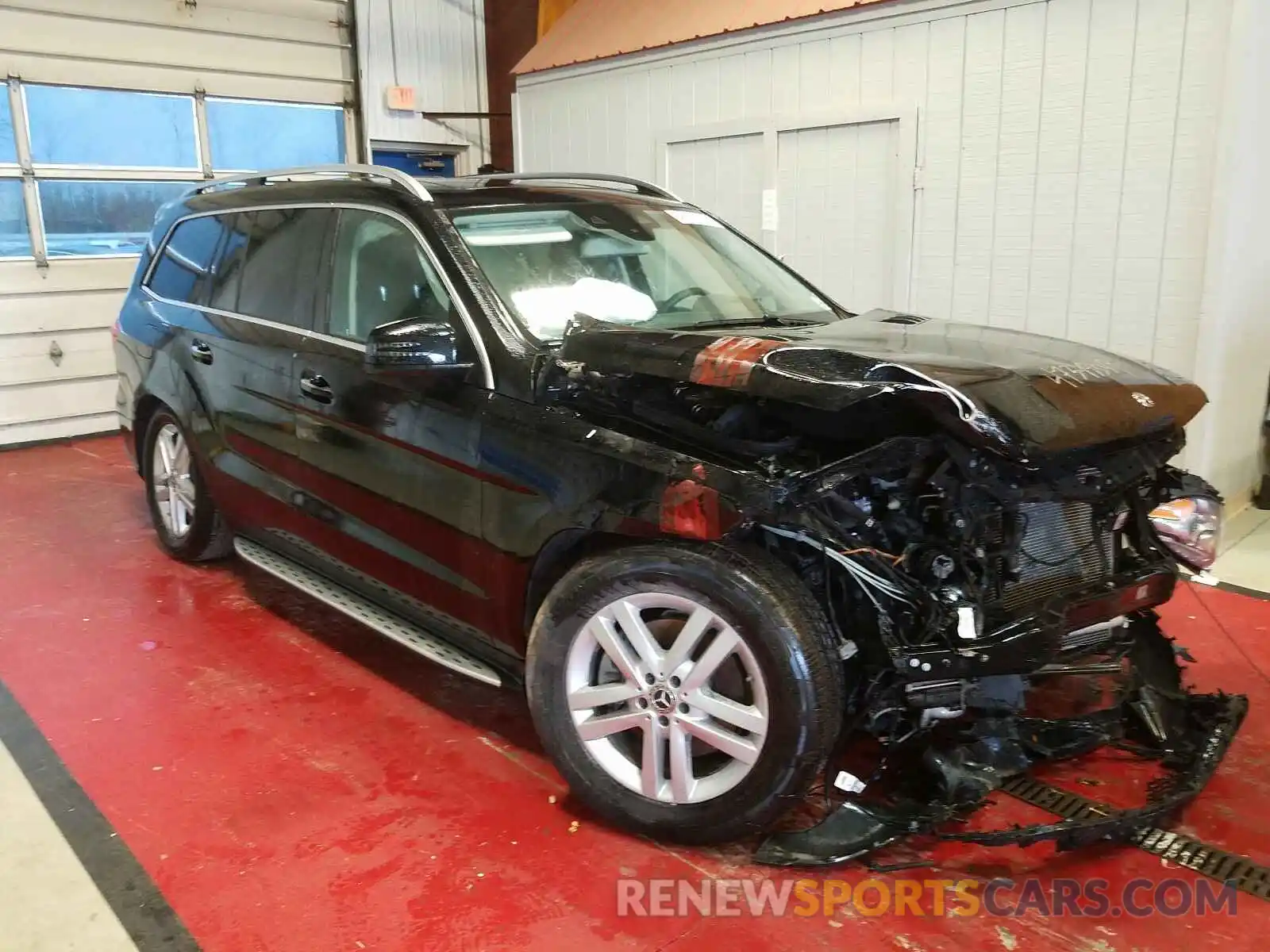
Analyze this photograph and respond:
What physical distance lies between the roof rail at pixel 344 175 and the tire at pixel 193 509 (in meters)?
1.05

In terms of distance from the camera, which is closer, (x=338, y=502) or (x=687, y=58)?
(x=338, y=502)

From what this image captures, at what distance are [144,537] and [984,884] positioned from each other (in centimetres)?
446

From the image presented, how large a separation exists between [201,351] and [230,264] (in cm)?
37

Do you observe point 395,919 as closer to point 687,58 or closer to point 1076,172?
point 1076,172

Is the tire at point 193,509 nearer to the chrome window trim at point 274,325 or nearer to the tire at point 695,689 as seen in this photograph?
the chrome window trim at point 274,325

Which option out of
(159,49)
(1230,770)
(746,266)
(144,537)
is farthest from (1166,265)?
(159,49)

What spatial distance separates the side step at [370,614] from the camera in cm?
291

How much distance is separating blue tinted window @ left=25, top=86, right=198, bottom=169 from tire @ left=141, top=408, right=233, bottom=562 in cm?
440

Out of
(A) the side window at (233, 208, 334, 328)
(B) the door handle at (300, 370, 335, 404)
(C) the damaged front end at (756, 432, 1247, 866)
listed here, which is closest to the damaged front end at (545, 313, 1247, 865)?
(C) the damaged front end at (756, 432, 1247, 866)

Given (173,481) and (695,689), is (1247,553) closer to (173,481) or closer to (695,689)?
(695,689)

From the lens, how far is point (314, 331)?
3.35 metres

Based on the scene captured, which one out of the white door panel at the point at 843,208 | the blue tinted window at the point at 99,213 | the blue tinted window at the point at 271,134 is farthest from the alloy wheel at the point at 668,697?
the blue tinted window at the point at 271,134

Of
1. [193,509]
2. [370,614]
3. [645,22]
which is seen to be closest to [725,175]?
[645,22]

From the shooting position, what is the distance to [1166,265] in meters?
4.88
